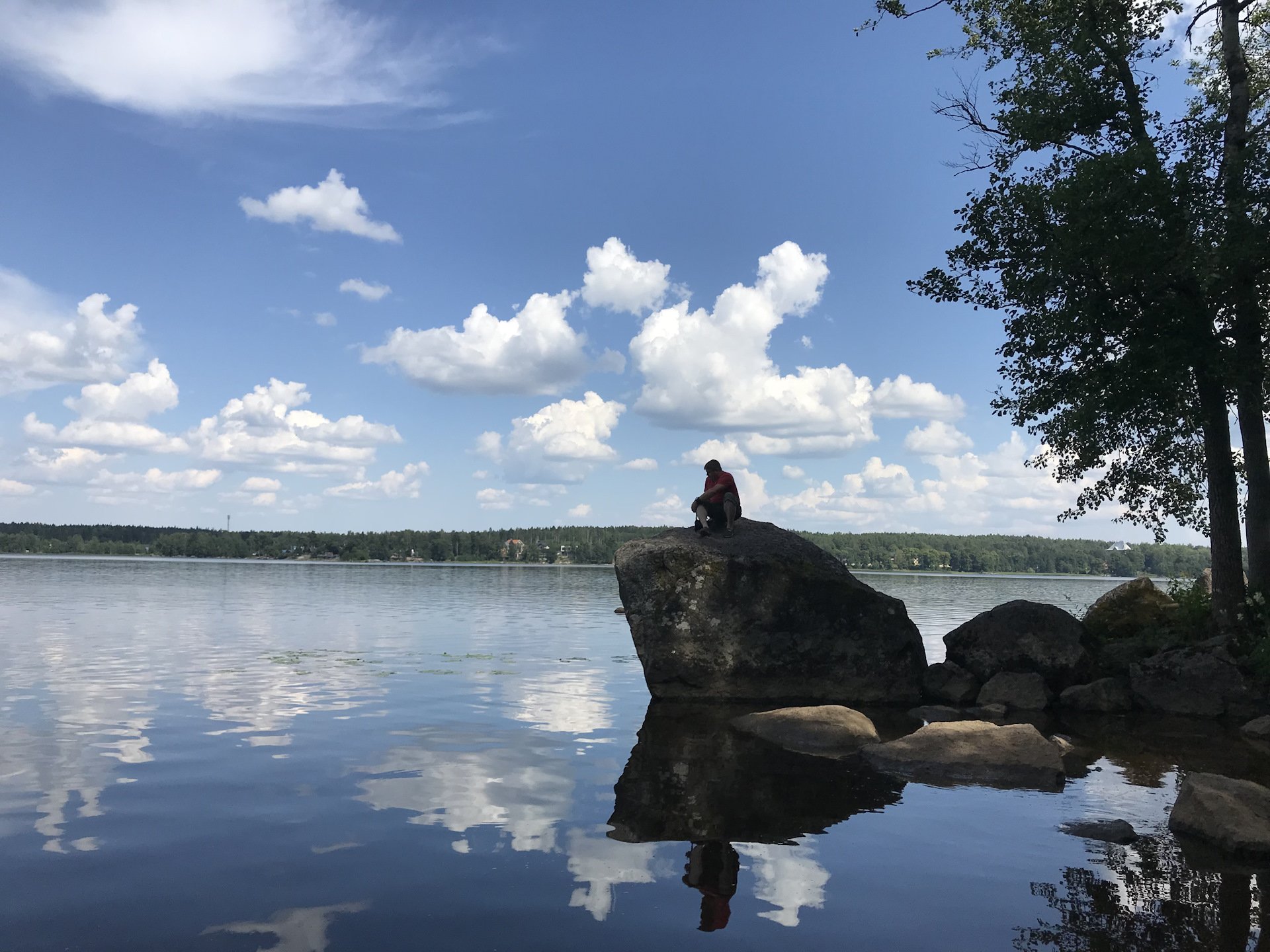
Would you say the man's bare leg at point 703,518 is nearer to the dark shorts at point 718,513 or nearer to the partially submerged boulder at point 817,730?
the dark shorts at point 718,513

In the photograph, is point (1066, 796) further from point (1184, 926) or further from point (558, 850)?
point (558, 850)

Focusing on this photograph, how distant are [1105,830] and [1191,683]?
11874 mm

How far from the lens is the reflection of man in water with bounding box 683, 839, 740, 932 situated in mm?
7191

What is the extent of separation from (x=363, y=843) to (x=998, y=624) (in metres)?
17.1

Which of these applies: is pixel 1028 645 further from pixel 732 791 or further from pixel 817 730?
pixel 732 791

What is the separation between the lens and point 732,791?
37.0 ft

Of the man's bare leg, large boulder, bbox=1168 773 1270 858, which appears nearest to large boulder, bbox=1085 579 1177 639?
the man's bare leg

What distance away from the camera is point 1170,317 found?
2028cm

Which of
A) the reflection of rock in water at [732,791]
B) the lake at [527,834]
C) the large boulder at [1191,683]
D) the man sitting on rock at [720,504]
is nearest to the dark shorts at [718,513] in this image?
the man sitting on rock at [720,504]

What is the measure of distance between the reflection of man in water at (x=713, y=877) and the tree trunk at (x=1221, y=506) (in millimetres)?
17425

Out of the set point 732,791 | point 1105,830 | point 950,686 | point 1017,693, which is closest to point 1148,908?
point 1105,830

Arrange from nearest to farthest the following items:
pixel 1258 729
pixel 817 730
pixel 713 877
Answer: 1. pixel 713 877
2. pixel 817 730
3. pixel 1258 729

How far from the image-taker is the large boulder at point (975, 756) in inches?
487

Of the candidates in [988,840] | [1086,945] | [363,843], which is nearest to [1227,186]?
[988,840]
